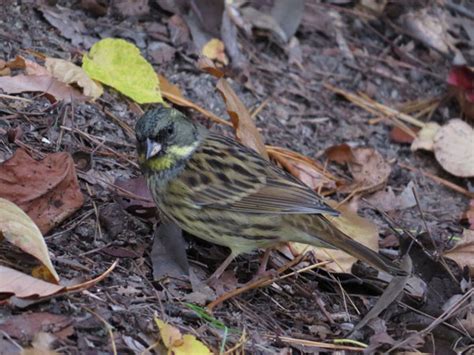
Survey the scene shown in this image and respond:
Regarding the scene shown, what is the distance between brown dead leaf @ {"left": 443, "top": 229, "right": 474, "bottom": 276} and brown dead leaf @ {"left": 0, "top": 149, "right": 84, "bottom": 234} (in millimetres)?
1967

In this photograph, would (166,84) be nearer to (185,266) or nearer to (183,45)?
(183,45)

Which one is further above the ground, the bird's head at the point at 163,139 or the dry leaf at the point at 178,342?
the bird's head at the point at 163,139

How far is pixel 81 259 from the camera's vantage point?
3932mm

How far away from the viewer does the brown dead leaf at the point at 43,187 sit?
4039 millimetres

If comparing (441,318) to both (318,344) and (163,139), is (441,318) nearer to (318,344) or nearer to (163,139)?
(318,344)

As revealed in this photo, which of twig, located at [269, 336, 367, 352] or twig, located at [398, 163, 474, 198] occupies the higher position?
twig, located at [269, 336, 367, 352]

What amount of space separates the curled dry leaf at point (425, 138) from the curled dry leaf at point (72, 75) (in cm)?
237

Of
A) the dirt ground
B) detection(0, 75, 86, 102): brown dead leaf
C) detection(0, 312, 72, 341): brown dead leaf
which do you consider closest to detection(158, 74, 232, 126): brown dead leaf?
the dirt ground

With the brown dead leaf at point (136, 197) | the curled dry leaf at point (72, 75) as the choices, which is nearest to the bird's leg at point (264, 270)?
the brown dead leaf at point (136, 197)

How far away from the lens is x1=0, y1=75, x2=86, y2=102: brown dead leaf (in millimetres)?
4836

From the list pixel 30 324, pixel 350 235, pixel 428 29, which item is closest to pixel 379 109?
pixel 428 29

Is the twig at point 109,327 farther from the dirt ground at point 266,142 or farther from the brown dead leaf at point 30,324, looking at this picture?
the brown dead leaf at point 30,324

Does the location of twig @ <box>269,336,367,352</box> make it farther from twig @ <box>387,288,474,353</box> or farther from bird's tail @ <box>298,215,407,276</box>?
bird's tail @ <box>298,215,407,276</box>

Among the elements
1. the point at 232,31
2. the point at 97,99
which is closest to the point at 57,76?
the point at 97,99
